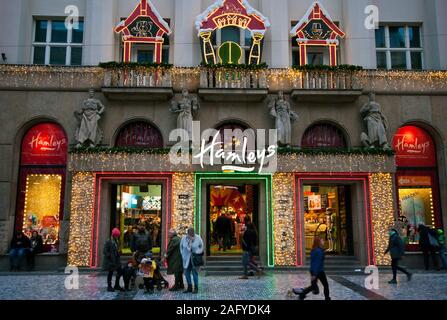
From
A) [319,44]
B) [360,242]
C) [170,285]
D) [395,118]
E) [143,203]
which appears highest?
[319,44]

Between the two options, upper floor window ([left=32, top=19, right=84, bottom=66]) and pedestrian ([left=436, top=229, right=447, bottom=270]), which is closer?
pedestrian ([left=436, top=229, right=447, bottom=270])

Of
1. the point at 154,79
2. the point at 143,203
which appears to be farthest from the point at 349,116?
the point at 143,203

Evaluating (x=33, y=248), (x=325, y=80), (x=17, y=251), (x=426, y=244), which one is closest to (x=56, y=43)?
(x=33, y=248)

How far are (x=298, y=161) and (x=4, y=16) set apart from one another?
15.0m

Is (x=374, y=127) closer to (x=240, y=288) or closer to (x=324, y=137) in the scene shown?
(x=324, y=137)

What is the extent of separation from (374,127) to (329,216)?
15.2 feet

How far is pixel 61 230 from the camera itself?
18109mm

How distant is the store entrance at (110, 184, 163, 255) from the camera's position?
19.5 metres

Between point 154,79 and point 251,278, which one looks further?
point 154,79

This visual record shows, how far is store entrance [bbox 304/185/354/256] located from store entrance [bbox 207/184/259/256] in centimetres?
246

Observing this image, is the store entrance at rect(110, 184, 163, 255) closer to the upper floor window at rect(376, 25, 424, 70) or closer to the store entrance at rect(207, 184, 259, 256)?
the store entrance at rect(207, 184, 259, 256)

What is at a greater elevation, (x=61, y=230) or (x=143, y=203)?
(x=143, y=203)

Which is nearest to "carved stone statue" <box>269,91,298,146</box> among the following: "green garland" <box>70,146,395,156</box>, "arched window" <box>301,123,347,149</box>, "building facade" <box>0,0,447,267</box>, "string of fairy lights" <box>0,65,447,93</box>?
"building facade" <box>0,0,447,267</box>

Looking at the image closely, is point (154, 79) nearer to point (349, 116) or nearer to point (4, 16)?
point (4, 16)
